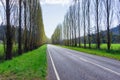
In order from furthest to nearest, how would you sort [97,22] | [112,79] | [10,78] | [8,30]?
[97,22], [8,30], [10,78], [112,79]

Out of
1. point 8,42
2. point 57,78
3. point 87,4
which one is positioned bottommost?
point 57,78

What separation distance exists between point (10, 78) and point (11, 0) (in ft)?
45.4

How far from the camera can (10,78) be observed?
11.9 meters

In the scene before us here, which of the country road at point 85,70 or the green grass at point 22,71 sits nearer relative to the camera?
the country road at point 85,70

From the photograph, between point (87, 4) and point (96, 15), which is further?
point (87, 4)

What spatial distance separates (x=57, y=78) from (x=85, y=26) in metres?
55.8

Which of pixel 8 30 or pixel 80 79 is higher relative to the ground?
pixel 8 30

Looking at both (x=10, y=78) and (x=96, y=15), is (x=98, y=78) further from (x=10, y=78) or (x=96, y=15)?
(x=96, y=15)

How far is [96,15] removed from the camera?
5241 centimetres

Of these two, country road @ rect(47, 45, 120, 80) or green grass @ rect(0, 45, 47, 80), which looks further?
green grass @ rect(0, 45, 47, 80)

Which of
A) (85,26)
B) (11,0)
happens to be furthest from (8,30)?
(85,26)

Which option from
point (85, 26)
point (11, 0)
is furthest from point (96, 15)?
point (11, 0)

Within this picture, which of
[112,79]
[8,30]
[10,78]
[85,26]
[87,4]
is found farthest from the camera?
[85,26]

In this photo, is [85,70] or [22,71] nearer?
[22,71]
